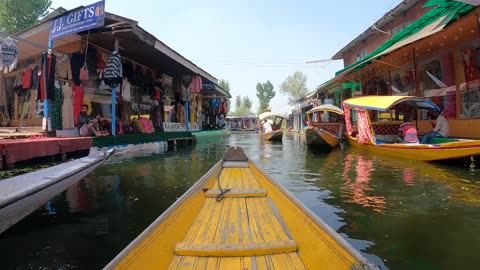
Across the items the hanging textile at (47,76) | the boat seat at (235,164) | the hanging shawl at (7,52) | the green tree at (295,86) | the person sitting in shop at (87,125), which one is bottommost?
the boat seat at (235,164)

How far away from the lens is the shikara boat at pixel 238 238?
2.00m

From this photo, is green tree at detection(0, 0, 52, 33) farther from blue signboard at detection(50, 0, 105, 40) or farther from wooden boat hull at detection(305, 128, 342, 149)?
wooden boat hull at detection(305, 128, 342, 149)

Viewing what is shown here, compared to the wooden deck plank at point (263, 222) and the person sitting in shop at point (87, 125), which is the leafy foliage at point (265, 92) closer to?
the person sitting in shop at point (87, 125)

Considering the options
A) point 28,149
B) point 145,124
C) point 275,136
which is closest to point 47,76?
point 28,149

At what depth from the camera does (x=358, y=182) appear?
6.82 metres

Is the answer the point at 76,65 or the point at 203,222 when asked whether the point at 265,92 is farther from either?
the point at 203,222

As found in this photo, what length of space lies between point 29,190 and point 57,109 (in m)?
6.95

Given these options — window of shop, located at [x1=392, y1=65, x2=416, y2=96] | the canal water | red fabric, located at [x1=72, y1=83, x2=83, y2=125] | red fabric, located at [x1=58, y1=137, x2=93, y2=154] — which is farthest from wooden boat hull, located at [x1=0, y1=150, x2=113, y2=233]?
window of shop, located at [x1=392, y1=65, x2=416, y2=96]

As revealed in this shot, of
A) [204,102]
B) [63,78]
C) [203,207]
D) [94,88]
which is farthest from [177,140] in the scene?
[203,207]

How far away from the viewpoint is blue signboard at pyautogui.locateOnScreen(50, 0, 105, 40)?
26.8ft

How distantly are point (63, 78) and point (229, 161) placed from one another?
7482 millimetres

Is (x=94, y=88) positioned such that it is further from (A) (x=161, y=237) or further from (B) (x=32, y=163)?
(A) (x=161, y=237)

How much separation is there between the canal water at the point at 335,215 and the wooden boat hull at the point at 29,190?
0.29m

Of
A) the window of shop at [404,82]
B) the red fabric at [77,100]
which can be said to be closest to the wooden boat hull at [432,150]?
the window of shop at [404,82]
